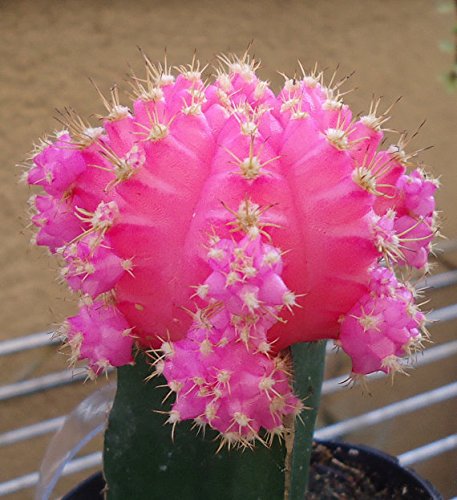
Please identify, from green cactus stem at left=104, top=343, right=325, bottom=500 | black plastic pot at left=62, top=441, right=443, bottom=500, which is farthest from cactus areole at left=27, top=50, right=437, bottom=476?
black plastic pot at left=62, top=441, right=443, bottom=500

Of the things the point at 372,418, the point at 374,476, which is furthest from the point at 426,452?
the point at 374,476

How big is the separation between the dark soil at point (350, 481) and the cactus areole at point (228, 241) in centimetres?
17

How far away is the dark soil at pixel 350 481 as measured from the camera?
43 cm

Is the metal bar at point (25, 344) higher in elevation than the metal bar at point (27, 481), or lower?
higher

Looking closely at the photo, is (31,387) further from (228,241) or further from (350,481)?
(228,241)

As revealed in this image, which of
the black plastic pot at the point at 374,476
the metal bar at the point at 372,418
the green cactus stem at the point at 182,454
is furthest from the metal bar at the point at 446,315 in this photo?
the green cactus stem at the point at 182,454

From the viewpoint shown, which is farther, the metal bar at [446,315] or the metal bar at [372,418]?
the metal bar at [446,315]

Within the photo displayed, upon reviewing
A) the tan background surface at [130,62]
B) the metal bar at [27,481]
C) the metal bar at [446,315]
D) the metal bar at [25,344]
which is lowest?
the metal bar at [27,481]

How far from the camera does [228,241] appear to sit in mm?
240

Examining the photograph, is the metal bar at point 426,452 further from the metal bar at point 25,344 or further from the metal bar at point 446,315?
the metal bar at point 25,344

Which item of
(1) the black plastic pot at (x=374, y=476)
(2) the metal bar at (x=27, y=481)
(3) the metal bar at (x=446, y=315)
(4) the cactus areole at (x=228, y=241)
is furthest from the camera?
(3) the metal bar at (x=446, y=315)

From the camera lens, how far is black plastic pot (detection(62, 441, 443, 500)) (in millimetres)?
419

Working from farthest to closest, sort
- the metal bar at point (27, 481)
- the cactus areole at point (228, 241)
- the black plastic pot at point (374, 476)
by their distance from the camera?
the metal bar at point (27, 481)
the black plastic pot at point (374, 476)
the cactus areole at point (228, 241)

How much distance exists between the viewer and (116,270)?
27 cm
